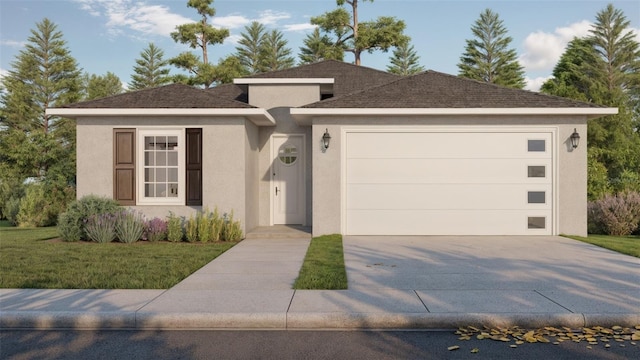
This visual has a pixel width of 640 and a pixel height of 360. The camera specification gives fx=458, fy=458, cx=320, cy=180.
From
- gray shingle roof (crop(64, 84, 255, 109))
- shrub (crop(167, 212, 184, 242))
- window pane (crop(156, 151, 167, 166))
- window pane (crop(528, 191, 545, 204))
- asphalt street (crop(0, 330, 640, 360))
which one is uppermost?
gray shingle roof (crop(64, 84, 255, 109))

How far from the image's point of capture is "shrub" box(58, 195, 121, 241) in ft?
34.8

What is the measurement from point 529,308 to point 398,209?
6.34 metres

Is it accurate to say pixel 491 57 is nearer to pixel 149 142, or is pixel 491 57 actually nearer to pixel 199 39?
pixel 199 39

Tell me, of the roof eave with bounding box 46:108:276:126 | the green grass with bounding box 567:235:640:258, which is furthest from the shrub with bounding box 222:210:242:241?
the green grass with bounding box 567:235:640:258

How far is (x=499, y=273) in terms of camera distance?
7.09 meters

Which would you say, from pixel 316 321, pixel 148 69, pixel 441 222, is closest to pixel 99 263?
pixel 316 321

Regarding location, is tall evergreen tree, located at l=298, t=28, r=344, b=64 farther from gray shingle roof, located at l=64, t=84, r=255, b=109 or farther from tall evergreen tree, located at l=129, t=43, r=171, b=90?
gray shingle roof, located at l=64, t=84, r=255, b=109

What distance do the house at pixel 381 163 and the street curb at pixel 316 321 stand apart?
254 inches

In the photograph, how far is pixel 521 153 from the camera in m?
11.3

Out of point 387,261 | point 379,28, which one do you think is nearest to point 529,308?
point 387,261

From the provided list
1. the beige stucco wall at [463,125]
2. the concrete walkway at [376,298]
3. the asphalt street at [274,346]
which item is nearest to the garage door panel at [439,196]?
the beige stucco wall at [463,125]

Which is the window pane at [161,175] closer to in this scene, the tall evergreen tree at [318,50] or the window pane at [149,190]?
the window pane at [149,190]

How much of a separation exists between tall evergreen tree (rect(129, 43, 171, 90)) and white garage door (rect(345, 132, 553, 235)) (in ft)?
129

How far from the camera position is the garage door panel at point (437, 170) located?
446 inches
